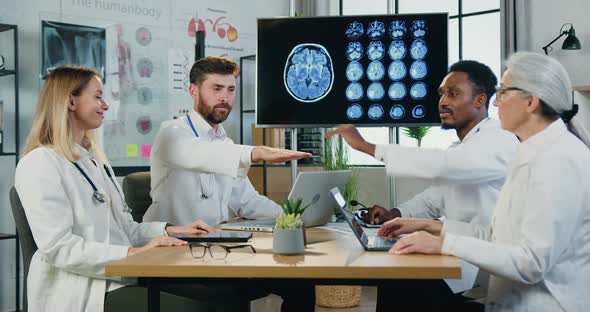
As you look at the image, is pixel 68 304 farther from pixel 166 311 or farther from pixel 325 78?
pixel 325 78

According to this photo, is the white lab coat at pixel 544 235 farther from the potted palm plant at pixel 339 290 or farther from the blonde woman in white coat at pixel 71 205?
the potted palm plant at pixel 339 290

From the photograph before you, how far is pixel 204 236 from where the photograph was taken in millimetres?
2406

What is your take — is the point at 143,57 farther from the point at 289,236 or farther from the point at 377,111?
the point at 289,236

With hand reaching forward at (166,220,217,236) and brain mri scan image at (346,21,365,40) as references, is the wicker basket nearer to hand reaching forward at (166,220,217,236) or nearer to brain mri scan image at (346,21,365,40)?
brain mri scan image at (346,21,365,40)

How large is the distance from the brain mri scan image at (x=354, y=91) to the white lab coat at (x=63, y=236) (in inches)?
77.0

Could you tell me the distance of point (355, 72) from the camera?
13.3ft

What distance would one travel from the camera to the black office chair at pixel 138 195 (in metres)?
3.41

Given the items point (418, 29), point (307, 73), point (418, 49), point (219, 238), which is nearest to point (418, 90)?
point (418, 49)

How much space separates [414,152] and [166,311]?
3.34ft

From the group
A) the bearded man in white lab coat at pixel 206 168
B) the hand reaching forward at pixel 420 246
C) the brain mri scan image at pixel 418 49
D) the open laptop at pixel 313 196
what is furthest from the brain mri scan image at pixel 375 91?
the hand reaching forward at pixel 420 246

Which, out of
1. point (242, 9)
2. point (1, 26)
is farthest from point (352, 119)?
point (242, 9)

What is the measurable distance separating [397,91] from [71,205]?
2140mm

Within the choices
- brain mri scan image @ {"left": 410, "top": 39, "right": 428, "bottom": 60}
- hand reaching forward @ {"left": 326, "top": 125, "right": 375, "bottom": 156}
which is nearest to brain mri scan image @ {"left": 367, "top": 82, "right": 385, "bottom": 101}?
brain mri scan image @ {"left": 410, "top": 39, "right": 428, "bottom": 60}

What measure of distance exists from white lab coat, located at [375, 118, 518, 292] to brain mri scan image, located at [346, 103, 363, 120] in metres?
1.32
